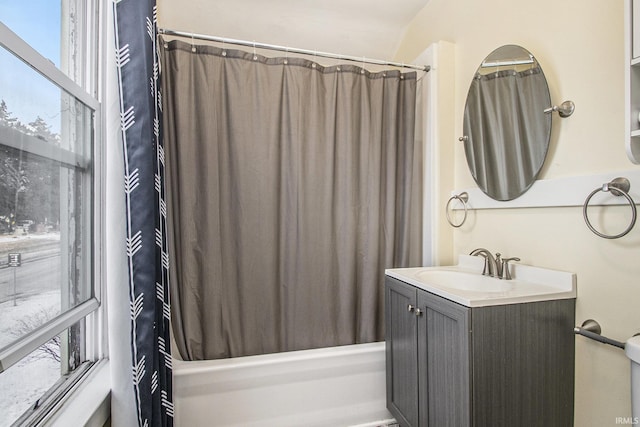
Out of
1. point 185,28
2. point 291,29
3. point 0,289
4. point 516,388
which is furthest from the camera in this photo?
point 291,29

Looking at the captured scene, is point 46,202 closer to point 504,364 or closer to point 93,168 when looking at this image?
point 93,168

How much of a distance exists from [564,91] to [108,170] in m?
1.65

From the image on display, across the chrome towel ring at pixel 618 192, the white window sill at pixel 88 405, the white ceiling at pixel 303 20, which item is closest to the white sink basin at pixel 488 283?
the chrome towel ring at pixel 618 192

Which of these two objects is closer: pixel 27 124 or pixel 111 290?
pixel 27 124

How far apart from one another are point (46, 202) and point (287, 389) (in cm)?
134

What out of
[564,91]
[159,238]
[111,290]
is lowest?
[111,290]

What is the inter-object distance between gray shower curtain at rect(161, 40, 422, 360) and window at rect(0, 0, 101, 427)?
39 centimetres

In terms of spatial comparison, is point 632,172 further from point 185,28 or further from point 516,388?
point 185,28

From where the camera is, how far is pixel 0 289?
723 millimetres

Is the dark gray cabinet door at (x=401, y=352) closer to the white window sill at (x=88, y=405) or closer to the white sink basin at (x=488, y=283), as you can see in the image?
the white sink basin at (x=488, y=283)

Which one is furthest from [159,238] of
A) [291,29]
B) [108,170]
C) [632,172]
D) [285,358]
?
[291,29]

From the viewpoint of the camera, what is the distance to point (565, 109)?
1.17 meters

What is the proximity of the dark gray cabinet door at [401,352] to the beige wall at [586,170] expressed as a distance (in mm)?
535

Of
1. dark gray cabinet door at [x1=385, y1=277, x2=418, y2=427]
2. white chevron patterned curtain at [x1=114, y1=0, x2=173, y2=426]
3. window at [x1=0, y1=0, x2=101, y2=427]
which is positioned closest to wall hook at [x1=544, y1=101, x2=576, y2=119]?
dark gray cabinet door at [x1=385, y1=277, x2=418, y2=427]
